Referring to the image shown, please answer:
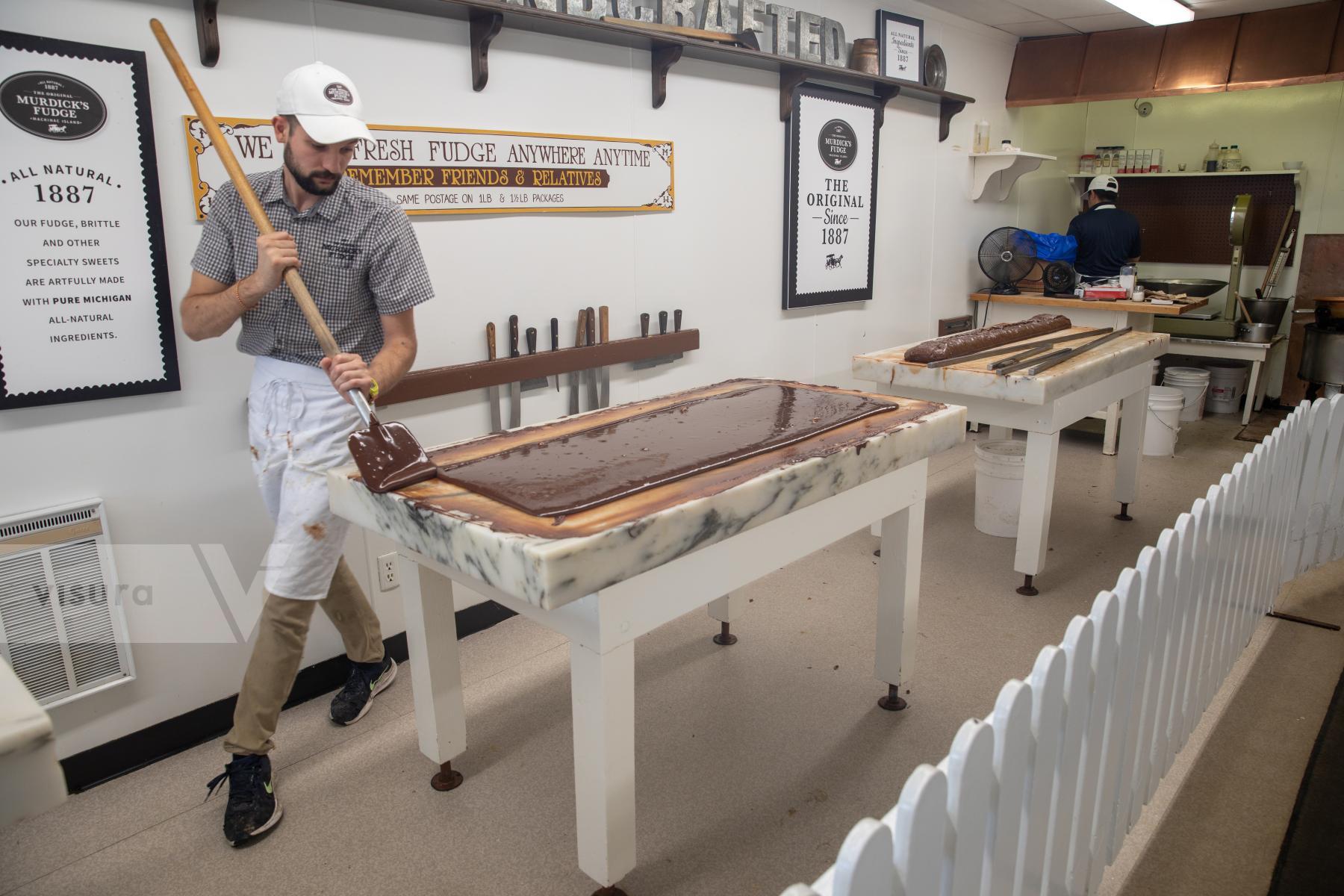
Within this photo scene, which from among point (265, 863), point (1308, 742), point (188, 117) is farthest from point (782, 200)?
point (265, 863)

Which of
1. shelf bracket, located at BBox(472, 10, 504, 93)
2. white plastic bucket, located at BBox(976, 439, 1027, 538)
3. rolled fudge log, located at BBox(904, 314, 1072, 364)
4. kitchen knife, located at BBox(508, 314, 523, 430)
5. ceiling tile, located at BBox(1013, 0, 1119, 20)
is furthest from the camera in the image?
ceiling tile, located at BBox(1013, 0, 1119, 20)

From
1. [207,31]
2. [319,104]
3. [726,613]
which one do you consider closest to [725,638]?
[726,613]

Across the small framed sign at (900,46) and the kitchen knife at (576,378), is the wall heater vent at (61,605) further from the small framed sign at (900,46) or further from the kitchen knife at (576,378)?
the small framed sign at (900,46)

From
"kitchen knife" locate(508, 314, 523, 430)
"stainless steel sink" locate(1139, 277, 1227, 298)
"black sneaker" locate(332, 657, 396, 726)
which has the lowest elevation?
"black sneaker" locate(332, 657, 396, 726)

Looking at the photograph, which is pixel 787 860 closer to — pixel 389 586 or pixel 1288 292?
pixel 389 586

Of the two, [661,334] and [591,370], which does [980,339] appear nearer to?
[661,334]

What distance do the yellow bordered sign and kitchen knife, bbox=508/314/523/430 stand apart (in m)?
0.44

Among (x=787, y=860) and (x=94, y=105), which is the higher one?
(x=94, y=105)

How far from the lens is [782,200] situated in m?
4.43

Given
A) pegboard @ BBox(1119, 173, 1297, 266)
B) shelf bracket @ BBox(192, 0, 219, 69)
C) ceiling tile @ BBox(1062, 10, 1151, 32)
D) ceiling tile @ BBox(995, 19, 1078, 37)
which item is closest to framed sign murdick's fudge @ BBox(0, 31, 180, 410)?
shelf bracket @ BBox(192, 0, 219, 69)

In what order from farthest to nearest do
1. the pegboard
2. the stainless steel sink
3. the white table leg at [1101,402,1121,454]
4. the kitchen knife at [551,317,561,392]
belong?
the pegboard → the stainless steel sink → the white table leg at [1101,402,1121,454] → the kitchen knife at [551,317,561,392]

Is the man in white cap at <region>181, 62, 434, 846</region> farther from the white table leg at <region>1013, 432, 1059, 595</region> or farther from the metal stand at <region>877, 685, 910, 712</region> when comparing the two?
the white table leg at <region>1013, 432, 1059, 595</region>

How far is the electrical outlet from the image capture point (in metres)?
3.07

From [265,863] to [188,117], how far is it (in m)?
1.97
